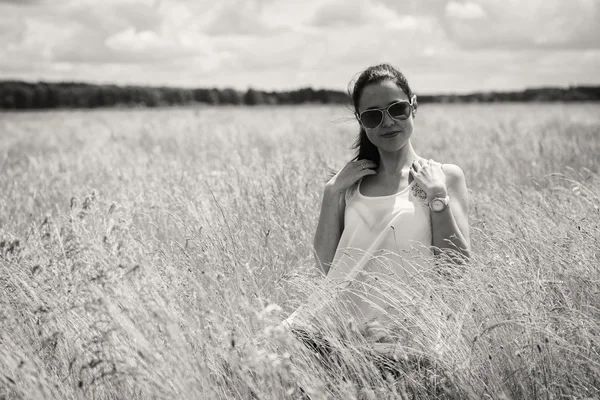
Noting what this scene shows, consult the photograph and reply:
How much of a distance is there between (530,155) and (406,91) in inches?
210

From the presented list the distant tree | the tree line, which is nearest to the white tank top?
the tree line

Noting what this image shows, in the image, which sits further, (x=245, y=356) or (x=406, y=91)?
(x=406, y=91)

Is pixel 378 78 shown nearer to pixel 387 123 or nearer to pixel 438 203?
pixel 387 123

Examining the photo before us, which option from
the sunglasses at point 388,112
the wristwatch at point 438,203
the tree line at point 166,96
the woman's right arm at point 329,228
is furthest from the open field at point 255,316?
the tree line at point 166,96

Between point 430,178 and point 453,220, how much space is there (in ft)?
0.73

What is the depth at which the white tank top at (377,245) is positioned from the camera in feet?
8.57

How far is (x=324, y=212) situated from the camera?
2898 millimetres

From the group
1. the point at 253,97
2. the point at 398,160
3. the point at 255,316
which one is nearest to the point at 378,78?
the point at 398,160

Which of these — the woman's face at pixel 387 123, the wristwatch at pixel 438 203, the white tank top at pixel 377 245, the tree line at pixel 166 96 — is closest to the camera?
the wristwatch at pixel 438 203

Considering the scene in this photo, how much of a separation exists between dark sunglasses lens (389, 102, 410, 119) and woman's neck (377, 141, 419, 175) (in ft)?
0.55

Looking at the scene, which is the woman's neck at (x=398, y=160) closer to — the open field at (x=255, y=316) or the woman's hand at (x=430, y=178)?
the woman's hand at (x=430, y=178)

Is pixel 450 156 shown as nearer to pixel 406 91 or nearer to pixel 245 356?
pixel 406 91

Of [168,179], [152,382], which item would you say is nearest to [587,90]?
[168,179]

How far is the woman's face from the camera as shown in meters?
2.78
